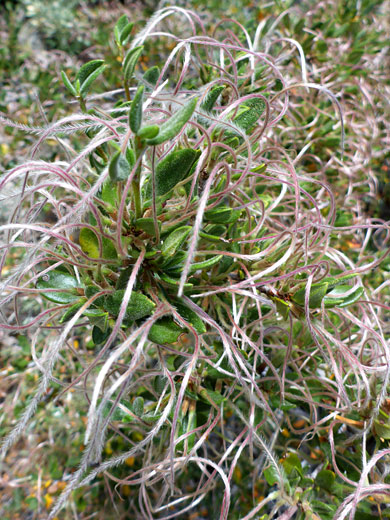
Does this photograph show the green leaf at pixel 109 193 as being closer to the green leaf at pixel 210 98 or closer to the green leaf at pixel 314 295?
the green leaf at pixel 210 98

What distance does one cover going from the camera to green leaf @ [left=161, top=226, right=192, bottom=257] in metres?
0.46

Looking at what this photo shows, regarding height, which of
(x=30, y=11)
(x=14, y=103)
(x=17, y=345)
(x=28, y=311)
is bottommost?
(x=17, y=345)

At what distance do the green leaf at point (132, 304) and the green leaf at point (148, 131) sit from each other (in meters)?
0.18

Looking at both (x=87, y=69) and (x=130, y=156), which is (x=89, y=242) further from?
(x=87, y=69)

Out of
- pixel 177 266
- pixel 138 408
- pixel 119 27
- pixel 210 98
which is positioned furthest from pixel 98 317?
pixel 119 27

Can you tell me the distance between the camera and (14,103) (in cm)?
162

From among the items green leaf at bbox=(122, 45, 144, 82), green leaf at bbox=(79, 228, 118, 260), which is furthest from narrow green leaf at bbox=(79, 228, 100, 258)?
green leaf at bbox=(122, 45, 144, 82)

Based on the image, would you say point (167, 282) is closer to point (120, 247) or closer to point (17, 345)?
point (120, 247)

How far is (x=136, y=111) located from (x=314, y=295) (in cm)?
33

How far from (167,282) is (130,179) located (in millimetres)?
139

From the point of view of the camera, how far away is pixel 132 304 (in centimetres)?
44

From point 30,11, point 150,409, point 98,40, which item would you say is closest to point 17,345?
point 150,409

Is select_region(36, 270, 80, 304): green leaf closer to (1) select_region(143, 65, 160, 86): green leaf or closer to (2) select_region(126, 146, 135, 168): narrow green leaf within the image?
(2) select_region(126, 146, 135, 168): narrow green leaf

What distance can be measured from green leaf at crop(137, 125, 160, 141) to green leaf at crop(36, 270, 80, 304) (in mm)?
232
